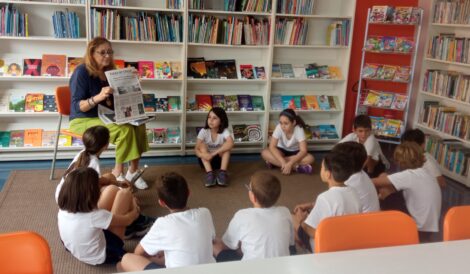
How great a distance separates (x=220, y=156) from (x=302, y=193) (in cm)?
88

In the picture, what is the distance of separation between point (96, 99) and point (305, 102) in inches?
96.5

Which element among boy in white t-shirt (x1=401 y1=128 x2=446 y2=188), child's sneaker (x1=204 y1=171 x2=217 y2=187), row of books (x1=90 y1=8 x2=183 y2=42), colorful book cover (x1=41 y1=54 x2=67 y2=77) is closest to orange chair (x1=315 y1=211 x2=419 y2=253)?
boy in white t-shirt (x1=401 y1=128 x2=446 y2=188)

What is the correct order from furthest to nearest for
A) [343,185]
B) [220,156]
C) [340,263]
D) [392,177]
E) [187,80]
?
[187,80] < [220,156] < [392,177] < [343,185] < [340,263]

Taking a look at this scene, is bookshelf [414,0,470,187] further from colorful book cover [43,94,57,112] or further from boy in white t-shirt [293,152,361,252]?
colorful book cover [43,94,57,112]

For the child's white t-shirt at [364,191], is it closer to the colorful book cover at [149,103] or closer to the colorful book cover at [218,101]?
the colorful book cover at [218,101]

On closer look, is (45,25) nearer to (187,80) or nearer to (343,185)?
(187,80)

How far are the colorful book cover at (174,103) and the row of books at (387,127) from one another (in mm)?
2218

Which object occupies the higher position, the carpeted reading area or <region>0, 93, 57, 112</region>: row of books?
<region>0, 93, 57, 112</region>: row of books

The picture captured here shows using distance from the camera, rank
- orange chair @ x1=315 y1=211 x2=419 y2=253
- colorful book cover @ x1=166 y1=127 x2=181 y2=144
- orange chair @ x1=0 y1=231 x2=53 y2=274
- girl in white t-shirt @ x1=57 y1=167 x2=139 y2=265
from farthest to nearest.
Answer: colorful book cover @ x1=166 y1=127 x2=181 y2=144, girl in white t-shirt @ x1=57 y1=167 x2=139 y2=265, orange chair @ x1=315 y1=211 x2=419 y2=253, orange chair @ x1=0 y1=231 x2=53 y2=274

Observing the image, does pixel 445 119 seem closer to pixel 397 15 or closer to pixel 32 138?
pixel 397 15

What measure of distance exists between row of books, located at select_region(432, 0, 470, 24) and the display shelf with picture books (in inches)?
6.9

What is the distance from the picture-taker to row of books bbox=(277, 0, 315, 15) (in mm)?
4695

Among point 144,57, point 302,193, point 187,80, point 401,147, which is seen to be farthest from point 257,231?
point 144,57

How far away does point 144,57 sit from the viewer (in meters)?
4.70
